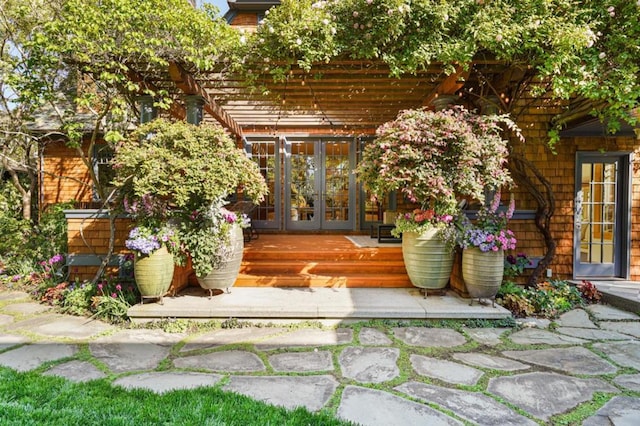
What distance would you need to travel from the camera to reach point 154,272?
334 cm

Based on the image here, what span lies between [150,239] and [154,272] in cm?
35

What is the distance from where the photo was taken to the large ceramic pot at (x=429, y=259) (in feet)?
11.9

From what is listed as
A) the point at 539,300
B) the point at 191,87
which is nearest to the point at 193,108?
the point at 191,87

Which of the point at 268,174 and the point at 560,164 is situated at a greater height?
the point at 268,174

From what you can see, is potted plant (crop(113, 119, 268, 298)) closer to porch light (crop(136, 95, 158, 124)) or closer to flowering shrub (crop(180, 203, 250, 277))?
flowering shrub (crop(180, 203, 250, 277))

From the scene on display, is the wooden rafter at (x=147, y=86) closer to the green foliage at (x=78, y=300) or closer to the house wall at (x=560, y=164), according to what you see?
the green foliage at (x=78, y=300)

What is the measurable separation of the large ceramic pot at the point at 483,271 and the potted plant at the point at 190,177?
2557 mm

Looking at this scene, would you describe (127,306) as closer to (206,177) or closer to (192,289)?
(192,289)

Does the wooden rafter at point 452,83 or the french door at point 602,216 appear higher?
the wooden rafter at point 452,83

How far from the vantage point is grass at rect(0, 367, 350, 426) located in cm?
176

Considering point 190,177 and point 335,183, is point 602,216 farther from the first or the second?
point 190,177

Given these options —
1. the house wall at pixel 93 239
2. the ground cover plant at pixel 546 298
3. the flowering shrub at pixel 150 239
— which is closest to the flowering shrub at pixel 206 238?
the flowering shrub at pixel 150 239

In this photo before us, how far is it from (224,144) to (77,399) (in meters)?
2.53

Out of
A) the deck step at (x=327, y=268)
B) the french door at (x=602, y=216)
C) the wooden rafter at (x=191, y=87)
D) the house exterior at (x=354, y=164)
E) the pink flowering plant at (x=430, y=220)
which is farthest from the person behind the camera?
the french door at (x=602, y=216)
